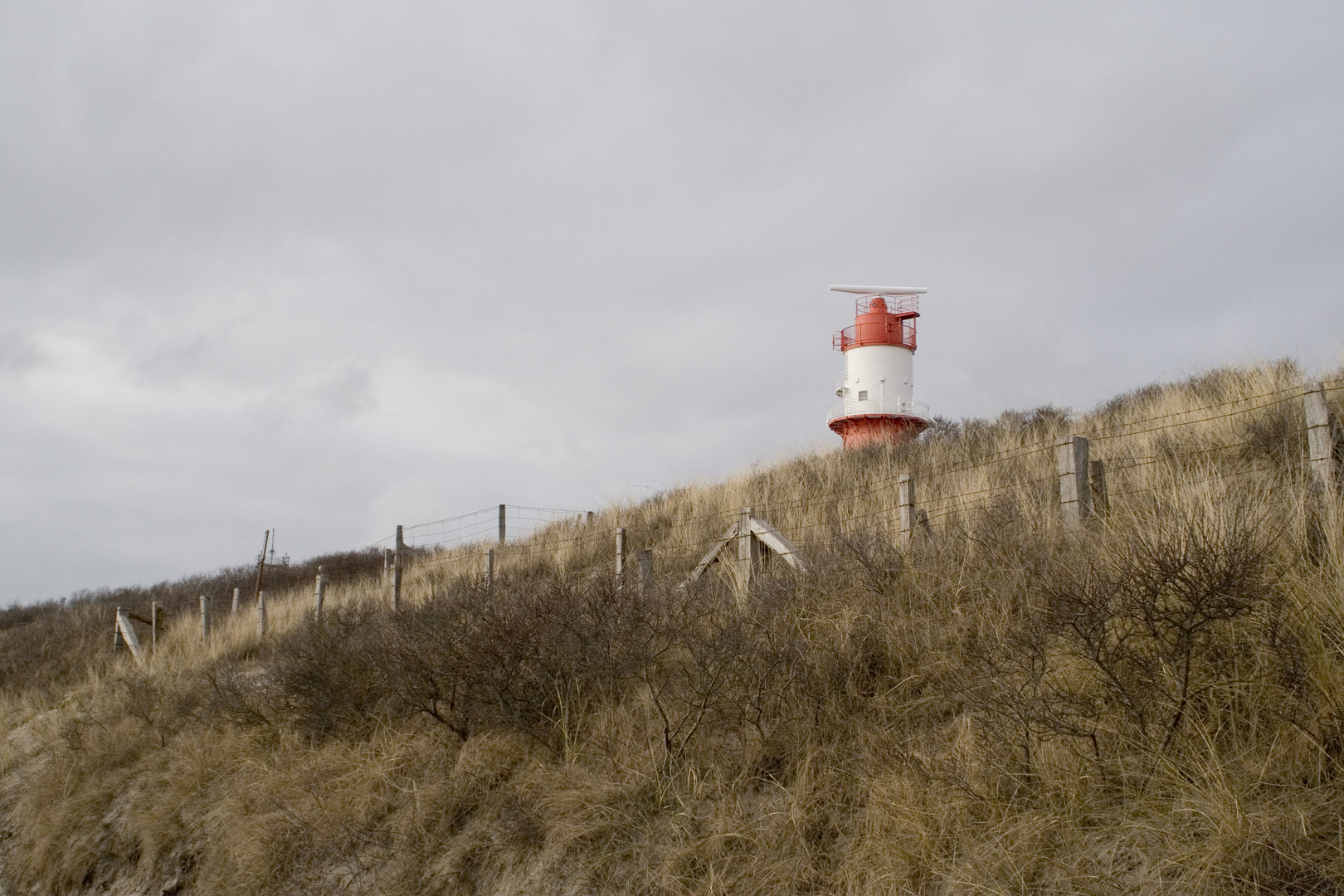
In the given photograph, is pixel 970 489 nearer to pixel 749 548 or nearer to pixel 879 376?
pixel 749 548

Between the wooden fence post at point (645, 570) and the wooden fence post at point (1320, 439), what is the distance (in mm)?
5816

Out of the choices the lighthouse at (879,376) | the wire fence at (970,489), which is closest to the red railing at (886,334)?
→ the lighthouse at (879,376)

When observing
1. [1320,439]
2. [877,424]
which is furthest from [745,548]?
[877,424]

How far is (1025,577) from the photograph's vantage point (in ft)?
21.8

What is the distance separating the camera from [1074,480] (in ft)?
25.2

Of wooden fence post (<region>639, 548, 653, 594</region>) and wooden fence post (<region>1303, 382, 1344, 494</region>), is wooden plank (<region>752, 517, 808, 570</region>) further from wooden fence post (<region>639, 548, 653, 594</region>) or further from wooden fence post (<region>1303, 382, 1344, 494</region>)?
wooden fence post (<region>1303, 382, 1344, 494</region>)

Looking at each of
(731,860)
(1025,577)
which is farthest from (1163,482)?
(731,860)

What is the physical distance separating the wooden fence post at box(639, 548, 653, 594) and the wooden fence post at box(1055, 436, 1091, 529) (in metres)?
4.11

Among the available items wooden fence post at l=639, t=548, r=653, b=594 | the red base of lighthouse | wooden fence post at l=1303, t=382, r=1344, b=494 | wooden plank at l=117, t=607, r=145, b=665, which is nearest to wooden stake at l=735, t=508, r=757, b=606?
wooden fence post at l=639, t=548, r=653, b=594

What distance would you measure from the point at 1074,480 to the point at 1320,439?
5.55ft

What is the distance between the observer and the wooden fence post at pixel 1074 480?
7.62m

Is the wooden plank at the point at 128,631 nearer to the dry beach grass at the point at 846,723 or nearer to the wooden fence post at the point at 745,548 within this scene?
the dry beach grass at the point at 846,723

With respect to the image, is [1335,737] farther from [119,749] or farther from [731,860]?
[119,749]

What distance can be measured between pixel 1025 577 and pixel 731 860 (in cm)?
286
